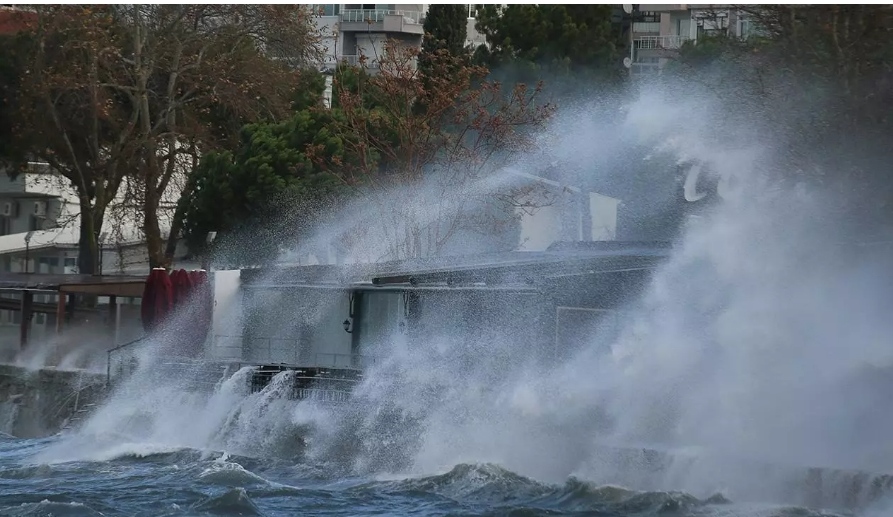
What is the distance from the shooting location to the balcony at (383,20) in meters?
69.1

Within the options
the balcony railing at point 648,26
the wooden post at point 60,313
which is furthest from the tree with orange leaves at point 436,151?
the balcony railing at point 648,26

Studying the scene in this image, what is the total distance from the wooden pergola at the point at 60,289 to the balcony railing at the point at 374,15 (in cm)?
3311

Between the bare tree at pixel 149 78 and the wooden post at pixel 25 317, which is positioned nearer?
the wooden post at pixel 25 317

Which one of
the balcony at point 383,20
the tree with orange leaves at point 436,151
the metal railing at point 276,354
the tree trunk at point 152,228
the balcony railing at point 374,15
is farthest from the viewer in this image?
the balcony railing at point 374,15

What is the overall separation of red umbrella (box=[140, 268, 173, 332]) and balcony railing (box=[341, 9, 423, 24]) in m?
41.3

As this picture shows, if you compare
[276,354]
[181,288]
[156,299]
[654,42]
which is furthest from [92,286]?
[654,42]

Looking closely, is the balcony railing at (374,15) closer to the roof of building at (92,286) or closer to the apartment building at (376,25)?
the apartment building at (376,25)

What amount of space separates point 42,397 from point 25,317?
4.18 metres

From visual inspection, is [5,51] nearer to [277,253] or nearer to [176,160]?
[176,160]

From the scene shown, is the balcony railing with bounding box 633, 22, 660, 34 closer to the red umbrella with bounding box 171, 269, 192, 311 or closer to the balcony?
the balcony

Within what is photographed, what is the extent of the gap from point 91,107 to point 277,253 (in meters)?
6.53

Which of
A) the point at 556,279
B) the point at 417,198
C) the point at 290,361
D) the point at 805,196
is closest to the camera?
the point at 805,196

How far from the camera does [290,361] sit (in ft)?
88.4

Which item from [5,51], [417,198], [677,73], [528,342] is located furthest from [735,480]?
[5,51]
